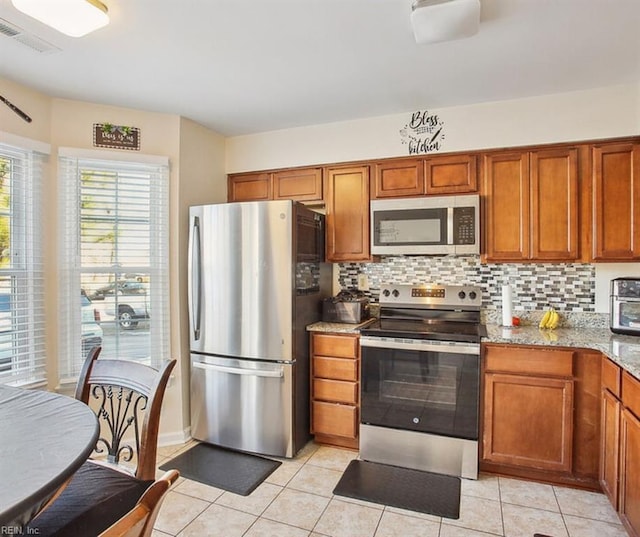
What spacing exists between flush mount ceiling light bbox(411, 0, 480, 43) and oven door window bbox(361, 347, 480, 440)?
1.78m

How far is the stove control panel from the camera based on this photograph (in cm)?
302

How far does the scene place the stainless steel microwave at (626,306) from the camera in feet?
7.93

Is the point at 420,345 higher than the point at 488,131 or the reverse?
the reverse

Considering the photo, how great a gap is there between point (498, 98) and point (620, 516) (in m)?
2.53

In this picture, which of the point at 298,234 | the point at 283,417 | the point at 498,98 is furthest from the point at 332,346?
the point at 498,98

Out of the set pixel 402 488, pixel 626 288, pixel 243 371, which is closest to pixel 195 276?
pixel 243 371

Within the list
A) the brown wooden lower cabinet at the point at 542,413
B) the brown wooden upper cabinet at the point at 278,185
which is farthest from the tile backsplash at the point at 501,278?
the brown wooden upper cabinet at the point at 278,185

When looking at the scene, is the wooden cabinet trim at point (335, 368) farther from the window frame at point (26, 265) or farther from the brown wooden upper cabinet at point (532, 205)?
the window frame at point (26, 265)

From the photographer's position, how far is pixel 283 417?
275cm

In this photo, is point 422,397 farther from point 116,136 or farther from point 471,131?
point 116,136

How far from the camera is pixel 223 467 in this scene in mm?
2633

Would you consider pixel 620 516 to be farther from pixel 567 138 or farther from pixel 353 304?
pixel 567 138

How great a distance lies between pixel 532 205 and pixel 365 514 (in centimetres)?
220

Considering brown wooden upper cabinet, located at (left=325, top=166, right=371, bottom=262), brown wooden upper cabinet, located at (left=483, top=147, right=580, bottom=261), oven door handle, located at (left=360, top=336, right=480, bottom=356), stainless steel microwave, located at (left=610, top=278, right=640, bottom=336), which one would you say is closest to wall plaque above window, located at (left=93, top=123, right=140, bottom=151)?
brown wooden upper cabinet, located at (left=325, top=166, right=371, bottom=262)
